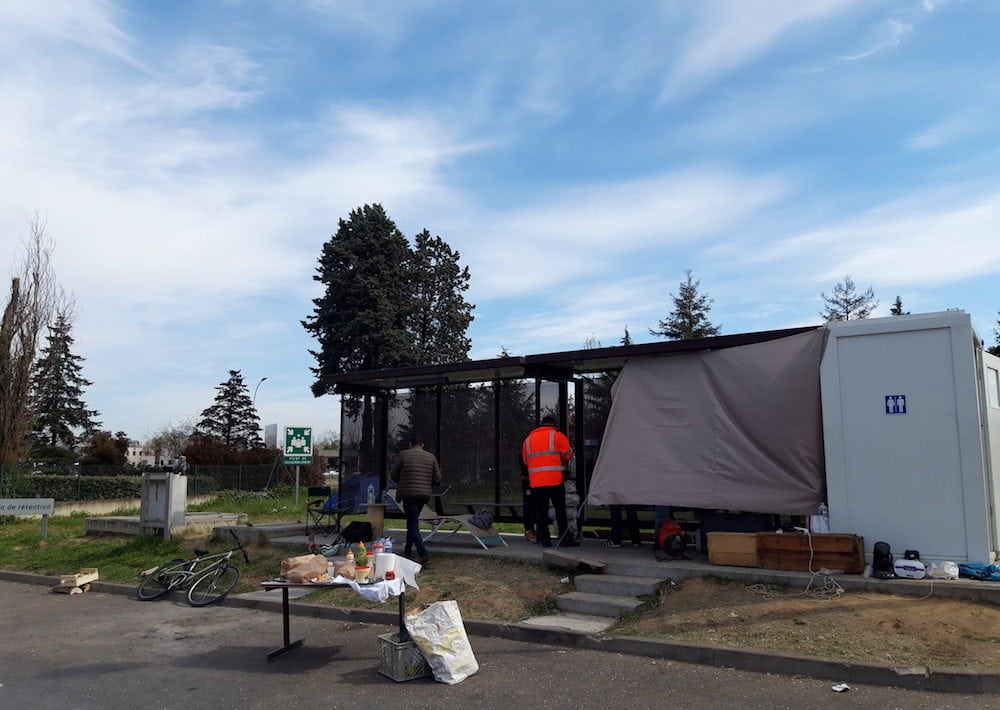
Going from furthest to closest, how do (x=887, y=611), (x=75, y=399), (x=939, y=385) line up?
(x=75, y=399)
(x=939, y=385)
(x=887, y=611)

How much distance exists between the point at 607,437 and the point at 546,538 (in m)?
1.84

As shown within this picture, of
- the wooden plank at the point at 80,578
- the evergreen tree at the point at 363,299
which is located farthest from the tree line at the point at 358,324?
the wooden plank at the point at 80,578

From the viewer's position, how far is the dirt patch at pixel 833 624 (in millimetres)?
6184

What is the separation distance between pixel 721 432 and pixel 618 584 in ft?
7.96

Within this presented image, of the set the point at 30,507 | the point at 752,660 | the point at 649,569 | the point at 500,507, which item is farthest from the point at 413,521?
the point at 30,507

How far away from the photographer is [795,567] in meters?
8.19

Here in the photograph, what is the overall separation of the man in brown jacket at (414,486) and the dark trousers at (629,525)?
2652mm

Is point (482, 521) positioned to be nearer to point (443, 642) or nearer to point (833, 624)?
point (443, 642)

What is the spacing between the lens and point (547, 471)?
418 inches

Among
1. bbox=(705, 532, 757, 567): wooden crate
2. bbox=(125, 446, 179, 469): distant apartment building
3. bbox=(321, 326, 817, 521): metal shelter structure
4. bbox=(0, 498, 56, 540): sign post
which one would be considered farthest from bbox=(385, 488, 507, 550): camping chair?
bbox=(0, 498, 56, 540): sign post

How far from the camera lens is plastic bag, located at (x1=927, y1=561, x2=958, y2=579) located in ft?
24.4

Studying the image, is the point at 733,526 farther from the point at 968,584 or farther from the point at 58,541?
the point at 58,541

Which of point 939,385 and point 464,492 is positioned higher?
point 939,385

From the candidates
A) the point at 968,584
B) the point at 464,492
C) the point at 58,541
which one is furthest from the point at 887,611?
the point at 58,541
